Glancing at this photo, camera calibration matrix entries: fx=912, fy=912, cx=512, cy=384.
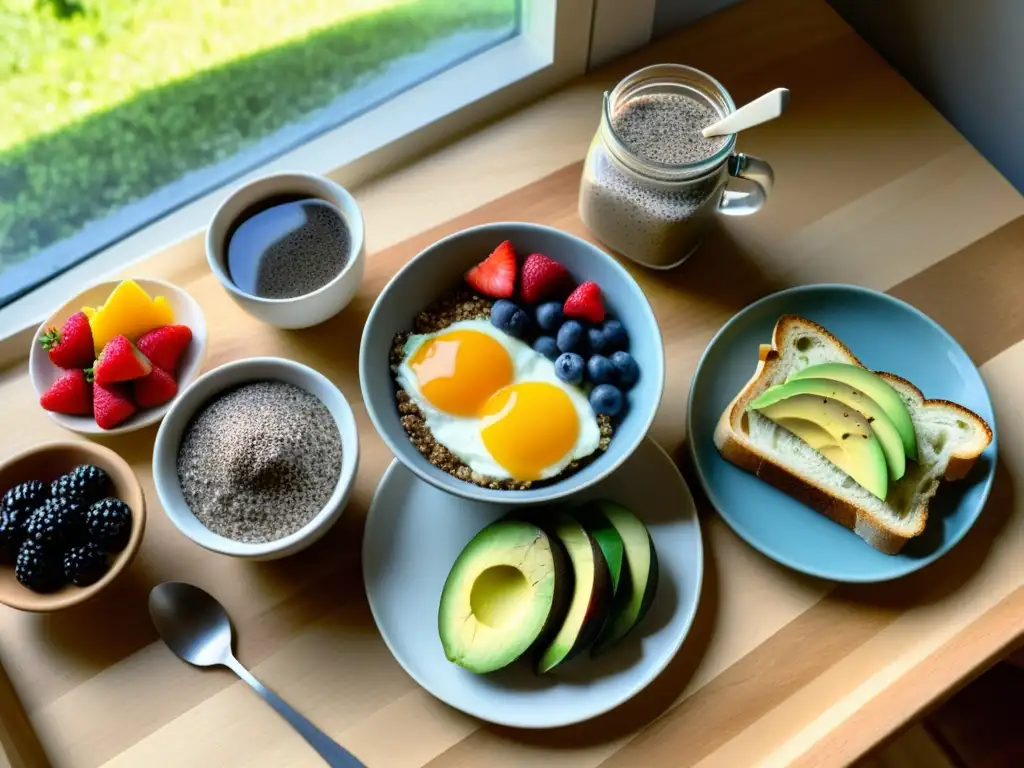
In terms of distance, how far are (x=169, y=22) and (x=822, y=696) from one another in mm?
1393

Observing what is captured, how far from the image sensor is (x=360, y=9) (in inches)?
60.9

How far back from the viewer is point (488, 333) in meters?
1.26

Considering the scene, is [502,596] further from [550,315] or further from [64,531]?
[64,531]

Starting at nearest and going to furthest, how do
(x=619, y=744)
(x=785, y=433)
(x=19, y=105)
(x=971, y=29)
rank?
(x=619, y=744) < (x=785, y=433) < (x=19, y=105) < (x=971, y=29)

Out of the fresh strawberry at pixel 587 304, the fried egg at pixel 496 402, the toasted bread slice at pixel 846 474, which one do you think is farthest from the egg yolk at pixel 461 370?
the toasted bread slice at pixel 846 474

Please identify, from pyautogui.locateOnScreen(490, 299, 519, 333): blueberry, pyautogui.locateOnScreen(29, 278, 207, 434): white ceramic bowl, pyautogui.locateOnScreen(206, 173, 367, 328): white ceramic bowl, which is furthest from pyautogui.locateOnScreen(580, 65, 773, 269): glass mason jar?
pyautogui.locateOnScreen(29, 278, 207, 434): white ceramic bowl

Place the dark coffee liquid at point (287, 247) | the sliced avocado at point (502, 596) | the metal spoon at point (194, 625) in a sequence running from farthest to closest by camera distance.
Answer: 1. the dark coffee liquid at point (287, 247)
2. the metal spoon at point (194, 625)
3. the sliced avocado at point (502, 596)

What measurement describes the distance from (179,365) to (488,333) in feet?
1.48

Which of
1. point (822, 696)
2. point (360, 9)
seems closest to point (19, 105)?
point (360, 9)

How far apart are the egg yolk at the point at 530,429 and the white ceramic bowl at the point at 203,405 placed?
19 centimetres

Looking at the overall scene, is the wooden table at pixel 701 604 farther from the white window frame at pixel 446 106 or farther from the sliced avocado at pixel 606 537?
the sliced avocado at pixel 606 537

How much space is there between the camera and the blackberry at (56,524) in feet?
3.61

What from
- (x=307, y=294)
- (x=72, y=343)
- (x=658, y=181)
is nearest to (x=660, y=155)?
(x=658, y=181)

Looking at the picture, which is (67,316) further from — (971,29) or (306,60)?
(971,29)
